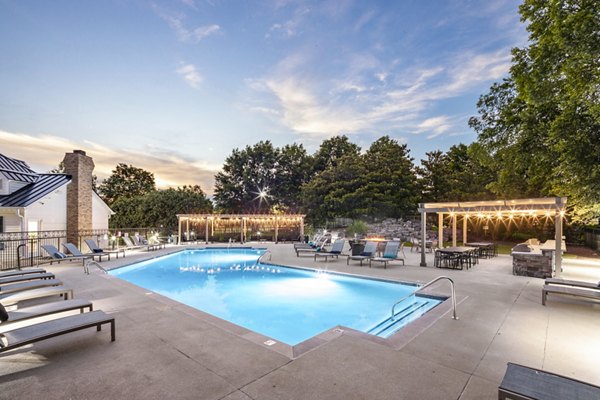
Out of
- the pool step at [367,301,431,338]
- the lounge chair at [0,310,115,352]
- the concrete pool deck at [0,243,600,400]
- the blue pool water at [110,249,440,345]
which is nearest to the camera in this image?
the concrete pool deck at [0,243,600,400]

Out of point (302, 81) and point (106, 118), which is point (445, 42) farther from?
point (106, 118)

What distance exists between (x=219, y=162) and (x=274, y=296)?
27148 mm

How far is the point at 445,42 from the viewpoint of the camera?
14633mm

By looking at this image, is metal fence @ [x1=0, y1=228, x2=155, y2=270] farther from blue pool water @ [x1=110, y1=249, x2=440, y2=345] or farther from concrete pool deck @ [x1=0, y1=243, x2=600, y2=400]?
concrete pool deck @ [x1=0, y1=243, x2=600, y2=400]

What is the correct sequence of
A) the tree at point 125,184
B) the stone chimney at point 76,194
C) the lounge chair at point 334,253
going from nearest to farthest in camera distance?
the lounge chair at point 334,253
the stone chimney at point 76,194
the tree at point 125,184

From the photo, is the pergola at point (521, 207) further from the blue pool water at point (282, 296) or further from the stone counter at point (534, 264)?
the blue pool water at point (282, 296)

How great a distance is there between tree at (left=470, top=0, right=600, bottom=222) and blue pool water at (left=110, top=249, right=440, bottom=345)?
7.39 meters

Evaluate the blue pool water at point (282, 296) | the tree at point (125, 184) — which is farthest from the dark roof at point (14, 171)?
the tree at point (125, 184)

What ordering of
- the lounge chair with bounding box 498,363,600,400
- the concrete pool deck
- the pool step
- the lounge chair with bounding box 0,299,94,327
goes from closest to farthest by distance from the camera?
the lounge chair with bounding box 498,363,600,400 < the concrete pool deck < the lounge chair with bounding box 0,299,94,327 < the pool step

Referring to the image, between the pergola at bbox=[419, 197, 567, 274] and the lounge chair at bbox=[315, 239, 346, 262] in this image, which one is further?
the lounge chair at bbox=[315, 239, 346, 262]

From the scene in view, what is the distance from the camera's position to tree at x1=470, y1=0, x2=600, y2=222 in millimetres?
7586

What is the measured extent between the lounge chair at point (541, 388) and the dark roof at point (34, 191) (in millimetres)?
18186

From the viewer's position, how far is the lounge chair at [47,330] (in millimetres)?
2947

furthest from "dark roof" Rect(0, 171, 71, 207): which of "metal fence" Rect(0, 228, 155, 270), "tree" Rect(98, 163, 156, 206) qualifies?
"tree" Rect(98, 163, 156, 206)
